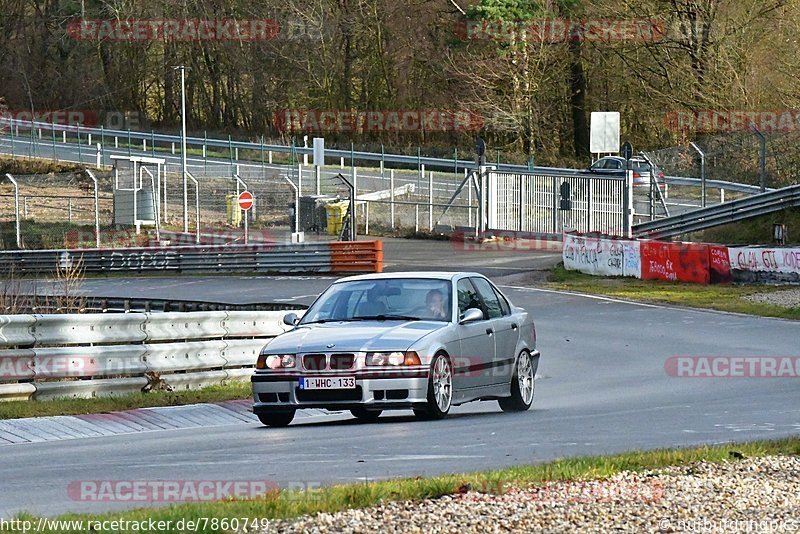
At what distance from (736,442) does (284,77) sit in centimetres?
6576

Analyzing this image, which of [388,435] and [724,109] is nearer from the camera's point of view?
[388,435]

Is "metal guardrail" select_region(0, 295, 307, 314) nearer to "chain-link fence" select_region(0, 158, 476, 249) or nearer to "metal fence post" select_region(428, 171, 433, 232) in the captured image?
"chain-link fence" select_region(0, 158, 476, 249)

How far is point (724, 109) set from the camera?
52312mm

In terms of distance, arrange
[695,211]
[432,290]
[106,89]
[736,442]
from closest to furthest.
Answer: [736,442] < [432,290] < [695,211] < [106,89]

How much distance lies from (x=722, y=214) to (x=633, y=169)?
9.94 m

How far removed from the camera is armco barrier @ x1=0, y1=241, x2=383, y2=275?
3916 centimetres

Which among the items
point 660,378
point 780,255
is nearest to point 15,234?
point 780,255

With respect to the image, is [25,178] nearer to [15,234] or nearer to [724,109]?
[15,234]


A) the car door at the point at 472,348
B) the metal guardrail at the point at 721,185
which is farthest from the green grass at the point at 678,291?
the car door at the point at 472,348

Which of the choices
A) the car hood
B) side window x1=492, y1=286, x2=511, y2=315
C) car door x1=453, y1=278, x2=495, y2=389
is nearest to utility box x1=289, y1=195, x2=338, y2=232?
side window x1=492, y1=286, x2=511, y2=315

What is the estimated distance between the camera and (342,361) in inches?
493

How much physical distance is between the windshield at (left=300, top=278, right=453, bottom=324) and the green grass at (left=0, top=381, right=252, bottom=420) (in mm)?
2323

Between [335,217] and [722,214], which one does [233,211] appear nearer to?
[335,217]

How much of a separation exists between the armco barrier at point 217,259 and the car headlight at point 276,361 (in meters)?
25.6
